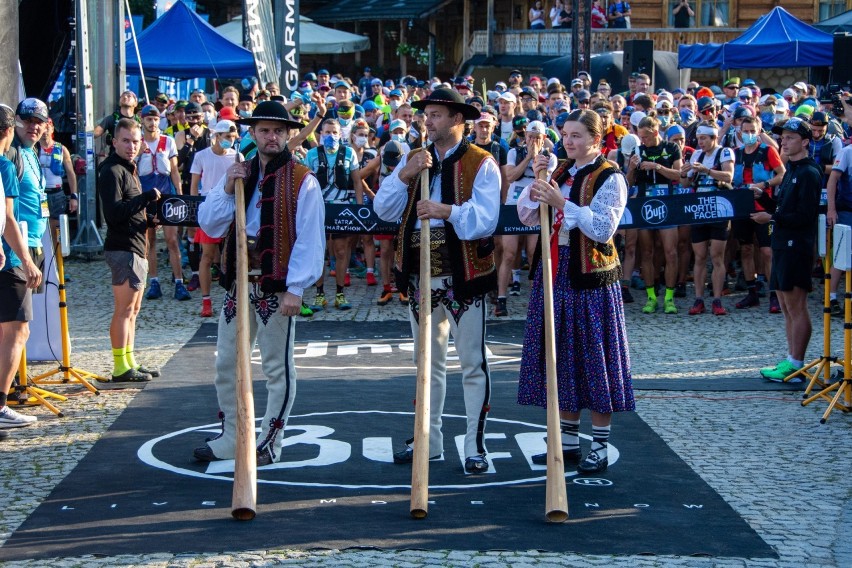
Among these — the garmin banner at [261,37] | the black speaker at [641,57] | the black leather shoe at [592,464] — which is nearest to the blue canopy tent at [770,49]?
the black speaker at [641,57]

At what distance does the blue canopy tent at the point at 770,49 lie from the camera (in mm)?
23281

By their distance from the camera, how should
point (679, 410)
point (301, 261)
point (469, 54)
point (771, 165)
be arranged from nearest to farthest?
point (301, 261), point (679, 410), point (771, 165), point (469, 54)

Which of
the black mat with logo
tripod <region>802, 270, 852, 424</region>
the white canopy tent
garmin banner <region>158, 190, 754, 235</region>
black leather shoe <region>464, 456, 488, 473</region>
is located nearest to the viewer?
the black mat with logo

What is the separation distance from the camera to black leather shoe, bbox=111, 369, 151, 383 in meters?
8.78

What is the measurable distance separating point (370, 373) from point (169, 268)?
20.6 feet

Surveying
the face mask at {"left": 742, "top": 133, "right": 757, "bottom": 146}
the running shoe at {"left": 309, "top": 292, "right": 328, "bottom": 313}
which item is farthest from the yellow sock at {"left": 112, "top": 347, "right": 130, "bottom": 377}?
the face mask at {"left": 742, "top": 133, "right": 757, "bottom": 146}

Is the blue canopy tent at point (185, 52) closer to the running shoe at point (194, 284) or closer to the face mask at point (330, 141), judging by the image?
the running shoe at point (194, 284)

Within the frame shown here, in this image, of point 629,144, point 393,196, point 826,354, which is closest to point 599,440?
point 393,196

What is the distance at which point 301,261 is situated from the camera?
20.6ft

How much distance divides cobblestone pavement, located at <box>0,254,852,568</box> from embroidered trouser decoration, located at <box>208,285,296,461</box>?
97cm

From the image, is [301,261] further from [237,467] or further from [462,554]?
[462,554]

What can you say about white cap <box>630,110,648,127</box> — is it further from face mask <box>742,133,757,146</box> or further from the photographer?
the photographer

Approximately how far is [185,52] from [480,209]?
1750 centimetres

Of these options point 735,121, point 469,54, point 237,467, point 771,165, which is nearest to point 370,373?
point 237,467
